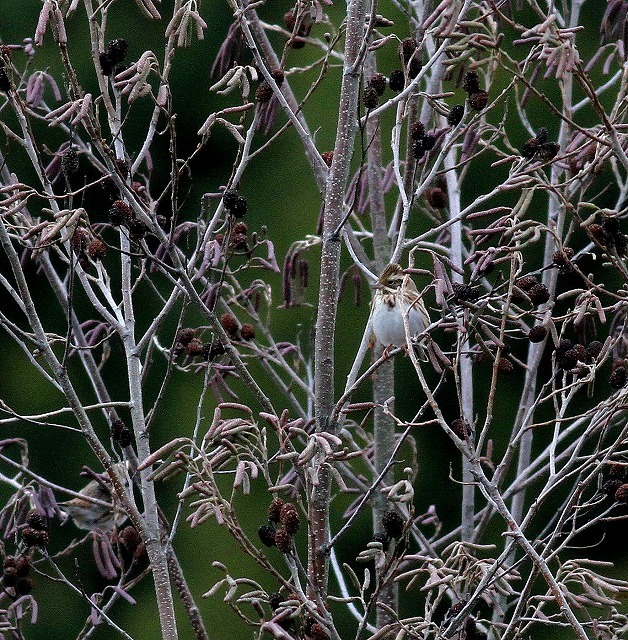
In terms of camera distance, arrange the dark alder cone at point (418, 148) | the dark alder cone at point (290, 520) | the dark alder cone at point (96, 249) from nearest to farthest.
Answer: the dark alder cone at point (290, 520)
the dark alder cone at point (96, 249)
the dark alder cone at point (418, 148)

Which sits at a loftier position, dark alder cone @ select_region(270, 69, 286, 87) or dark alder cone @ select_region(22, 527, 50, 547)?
dark alder cone @ select_region(270, 69, 286, 87)

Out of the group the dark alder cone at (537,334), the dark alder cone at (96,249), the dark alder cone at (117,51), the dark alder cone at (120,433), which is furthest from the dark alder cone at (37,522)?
the dark alder cone at (537,334)

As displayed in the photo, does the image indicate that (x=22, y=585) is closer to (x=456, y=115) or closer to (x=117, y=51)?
(x=117, y=51)

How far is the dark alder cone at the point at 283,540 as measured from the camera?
1275 millimetres

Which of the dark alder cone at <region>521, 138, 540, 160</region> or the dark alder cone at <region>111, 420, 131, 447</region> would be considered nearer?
the dark alder cone at <region>521, 138, 540, 160</region>

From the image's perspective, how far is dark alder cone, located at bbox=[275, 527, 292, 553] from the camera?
1.28 meters

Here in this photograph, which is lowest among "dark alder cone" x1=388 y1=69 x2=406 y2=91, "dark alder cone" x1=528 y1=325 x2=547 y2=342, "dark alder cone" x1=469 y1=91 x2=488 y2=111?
"dark alder cone" x1=528 y1=325 x2=547 y2=342

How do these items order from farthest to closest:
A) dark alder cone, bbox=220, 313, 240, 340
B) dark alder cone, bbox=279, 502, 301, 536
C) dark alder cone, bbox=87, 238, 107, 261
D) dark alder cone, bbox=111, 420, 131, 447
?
dark alder cone, bbox=220, 313, 240, 340 < dark alder cone, bbox=111, 420, 131, 447 < dark alder cone, bbox=87, 238, 107, 261 < dark alder cone, bbox=279, 502, 301, 536

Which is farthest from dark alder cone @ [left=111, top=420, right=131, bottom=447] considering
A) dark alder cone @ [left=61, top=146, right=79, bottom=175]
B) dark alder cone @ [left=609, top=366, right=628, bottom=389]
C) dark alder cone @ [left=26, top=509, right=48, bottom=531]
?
dark alder cone @ [left=609, top=366, right=628, bottom=389]

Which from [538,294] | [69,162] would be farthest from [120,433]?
[538,294]

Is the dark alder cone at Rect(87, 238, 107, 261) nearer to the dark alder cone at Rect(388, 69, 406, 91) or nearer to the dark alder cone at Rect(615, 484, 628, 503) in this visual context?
the dark alder cone at Rect(388, 69, 406, 91)

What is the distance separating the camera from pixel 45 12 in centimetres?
139

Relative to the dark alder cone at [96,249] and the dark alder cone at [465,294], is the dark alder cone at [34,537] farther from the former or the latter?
the dark alder cone at [465,294]

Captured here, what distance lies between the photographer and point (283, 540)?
50.4 inches
